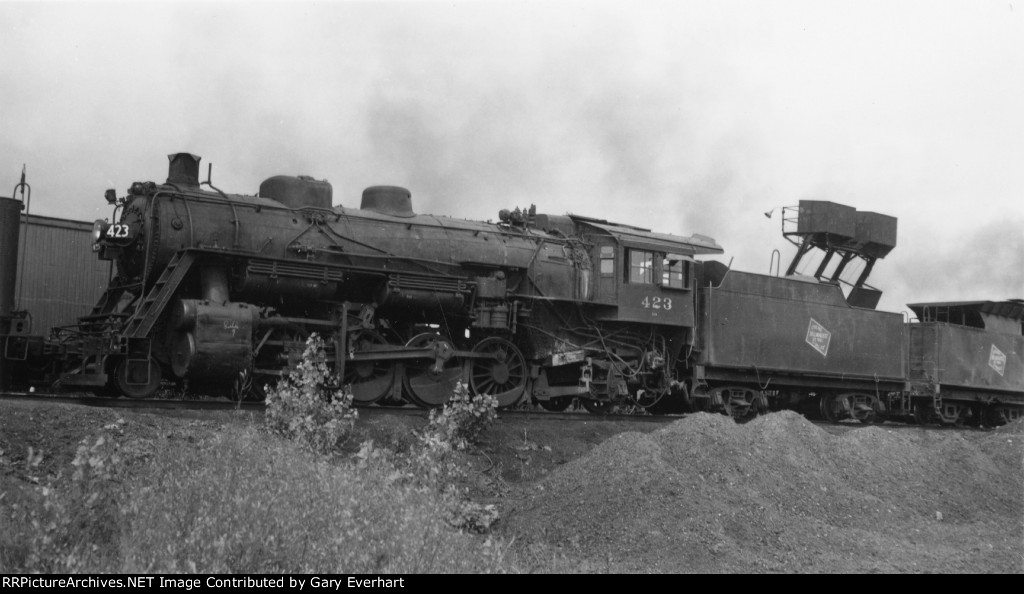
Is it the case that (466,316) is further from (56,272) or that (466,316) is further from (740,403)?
(56,272)

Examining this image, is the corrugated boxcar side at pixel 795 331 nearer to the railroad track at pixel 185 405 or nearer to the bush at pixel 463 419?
the railroad track at pixel 185 405

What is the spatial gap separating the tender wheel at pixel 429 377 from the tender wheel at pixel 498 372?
18.8 inches

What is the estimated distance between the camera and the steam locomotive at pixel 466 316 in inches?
467

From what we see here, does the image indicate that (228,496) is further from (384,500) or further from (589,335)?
(589,335)

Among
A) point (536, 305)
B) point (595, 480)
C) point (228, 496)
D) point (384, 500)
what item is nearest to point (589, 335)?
point (536, 305)

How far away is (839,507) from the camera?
9.01 m

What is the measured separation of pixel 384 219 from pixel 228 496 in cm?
773

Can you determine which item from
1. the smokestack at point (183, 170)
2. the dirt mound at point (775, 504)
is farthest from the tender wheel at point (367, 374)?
the dirt mound at point (775, 504)

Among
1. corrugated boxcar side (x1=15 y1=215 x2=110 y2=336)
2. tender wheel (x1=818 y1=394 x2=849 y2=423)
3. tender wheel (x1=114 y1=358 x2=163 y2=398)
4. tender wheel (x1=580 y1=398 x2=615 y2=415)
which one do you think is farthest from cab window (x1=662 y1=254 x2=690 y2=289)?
corrugated boxcar side (x1=15 y1=215 x2=110 y2=336)

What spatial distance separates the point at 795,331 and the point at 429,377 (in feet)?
25.7

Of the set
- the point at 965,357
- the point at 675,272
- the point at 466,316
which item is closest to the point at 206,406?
the point at 466,316

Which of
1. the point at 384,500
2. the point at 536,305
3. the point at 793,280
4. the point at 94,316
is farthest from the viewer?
the point at 793,280

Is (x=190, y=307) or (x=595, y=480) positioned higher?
(x=190, y=307)

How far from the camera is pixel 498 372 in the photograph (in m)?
14.4
